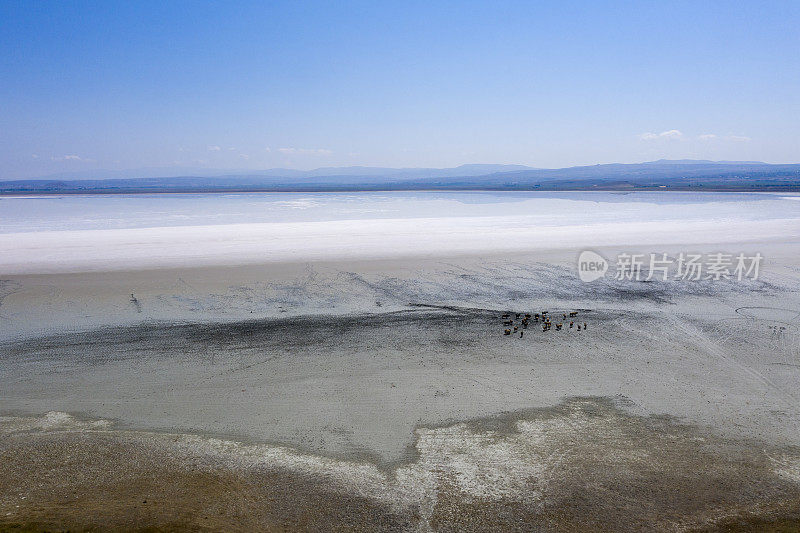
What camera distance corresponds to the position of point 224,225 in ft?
99.3

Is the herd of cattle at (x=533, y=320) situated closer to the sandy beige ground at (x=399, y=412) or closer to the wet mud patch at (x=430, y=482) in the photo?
the sandy beige ground at (x=399, y=412)

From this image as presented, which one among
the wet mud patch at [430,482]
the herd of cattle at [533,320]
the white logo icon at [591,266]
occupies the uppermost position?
the white logo icon at [591,266]

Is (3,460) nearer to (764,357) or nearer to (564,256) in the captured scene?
(764,357)

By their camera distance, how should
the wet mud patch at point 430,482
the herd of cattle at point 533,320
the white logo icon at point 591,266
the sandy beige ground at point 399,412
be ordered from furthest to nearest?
the white logo icon at point 591,266
the herd of cattle at point 533,320
the sandy beige ground at point 399,412
the wet mud patch at point 430,482

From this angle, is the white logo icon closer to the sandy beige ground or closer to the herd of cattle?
the sandy beige ground

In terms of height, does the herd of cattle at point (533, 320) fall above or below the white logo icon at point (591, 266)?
below

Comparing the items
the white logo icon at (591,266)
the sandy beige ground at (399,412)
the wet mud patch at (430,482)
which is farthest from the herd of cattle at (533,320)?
the white logo icon at (591,266)

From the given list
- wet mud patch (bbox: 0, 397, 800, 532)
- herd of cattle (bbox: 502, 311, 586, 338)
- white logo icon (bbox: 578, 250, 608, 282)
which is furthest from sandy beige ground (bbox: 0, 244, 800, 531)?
white logo icon (bbox: 578, 250, 608, 282)

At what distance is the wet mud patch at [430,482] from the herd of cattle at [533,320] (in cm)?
385

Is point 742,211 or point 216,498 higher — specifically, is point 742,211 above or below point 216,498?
above

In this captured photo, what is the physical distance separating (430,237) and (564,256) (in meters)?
7.30

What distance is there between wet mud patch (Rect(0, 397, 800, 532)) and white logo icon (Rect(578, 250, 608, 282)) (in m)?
9.33

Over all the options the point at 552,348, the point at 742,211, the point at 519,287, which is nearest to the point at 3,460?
the point at 552,348

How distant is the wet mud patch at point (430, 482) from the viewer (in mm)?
5410
